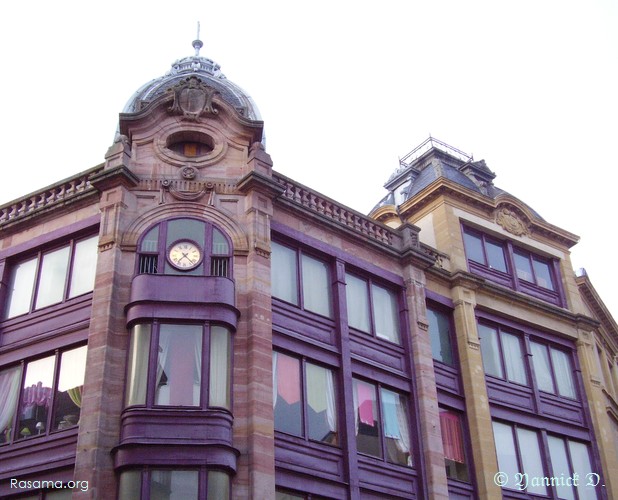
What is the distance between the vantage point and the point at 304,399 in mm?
24125

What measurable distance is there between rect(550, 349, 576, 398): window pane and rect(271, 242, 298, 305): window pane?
11.6 metres

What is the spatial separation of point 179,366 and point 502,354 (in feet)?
43.2

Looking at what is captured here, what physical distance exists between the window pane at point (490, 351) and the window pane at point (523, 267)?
3.59 meters

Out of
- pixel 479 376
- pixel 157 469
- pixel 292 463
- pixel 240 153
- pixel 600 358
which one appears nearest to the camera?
pixel 157 469

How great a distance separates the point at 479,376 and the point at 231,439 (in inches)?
416

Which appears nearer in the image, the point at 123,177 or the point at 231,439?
the point at 231,439

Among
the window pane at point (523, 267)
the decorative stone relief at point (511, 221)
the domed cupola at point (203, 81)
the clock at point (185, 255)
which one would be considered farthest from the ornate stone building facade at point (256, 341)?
the decorative stone relief at point (511, 221)

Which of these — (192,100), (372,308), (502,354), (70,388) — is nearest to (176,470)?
(70,388)

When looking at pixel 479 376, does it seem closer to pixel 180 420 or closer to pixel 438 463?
pixel 438 463

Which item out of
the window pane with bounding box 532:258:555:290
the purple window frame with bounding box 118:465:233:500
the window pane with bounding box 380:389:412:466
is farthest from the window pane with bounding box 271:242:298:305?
the window pane with bounding box 532:258:555:290

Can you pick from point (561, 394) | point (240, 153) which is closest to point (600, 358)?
point (561, 394)

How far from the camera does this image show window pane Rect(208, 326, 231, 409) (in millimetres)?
21720

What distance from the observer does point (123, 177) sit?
2453cm

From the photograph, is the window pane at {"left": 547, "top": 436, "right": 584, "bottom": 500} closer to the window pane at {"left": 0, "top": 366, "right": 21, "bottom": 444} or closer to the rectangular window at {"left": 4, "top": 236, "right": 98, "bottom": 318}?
the rectangular window at {"left": 4, "top": 236, "right": 98, "bottom": 318}
